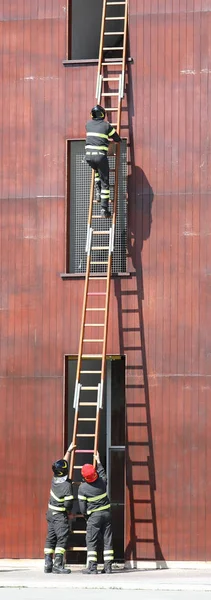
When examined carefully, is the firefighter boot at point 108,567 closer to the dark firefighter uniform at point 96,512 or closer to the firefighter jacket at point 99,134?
the dark firefighter uniform at point 96,512

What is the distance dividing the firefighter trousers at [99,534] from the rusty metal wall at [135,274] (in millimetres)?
1258

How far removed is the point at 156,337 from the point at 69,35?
196 inches

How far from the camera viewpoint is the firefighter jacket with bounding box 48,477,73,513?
1992 centimetres

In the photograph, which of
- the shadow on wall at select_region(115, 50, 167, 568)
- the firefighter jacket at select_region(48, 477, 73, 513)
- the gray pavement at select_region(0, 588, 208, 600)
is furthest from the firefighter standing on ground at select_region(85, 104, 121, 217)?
the gray pavement at select_region(0, 588, 208, 600)

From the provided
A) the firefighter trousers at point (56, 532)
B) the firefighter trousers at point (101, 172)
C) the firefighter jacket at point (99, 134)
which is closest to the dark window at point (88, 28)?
the firefighter jacket at point (99, 134)

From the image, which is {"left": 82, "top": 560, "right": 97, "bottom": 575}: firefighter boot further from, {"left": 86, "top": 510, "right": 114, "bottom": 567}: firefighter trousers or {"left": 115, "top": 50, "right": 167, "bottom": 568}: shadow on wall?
{"left": 115, "top": 50, "right": 167, "bottom": 568}: shadow on wall

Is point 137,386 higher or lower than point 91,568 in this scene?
higher

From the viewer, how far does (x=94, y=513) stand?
19859 millimetres

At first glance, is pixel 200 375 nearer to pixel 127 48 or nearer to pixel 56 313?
pixel 56 313

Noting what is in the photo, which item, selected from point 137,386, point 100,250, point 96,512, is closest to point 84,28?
point 100,250

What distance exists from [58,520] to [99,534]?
0.62 metres

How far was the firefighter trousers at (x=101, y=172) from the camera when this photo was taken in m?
20.9

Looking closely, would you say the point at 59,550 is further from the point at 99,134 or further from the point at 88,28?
the point at 88,28

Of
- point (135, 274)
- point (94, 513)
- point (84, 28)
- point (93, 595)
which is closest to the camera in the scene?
point (93, 595)
